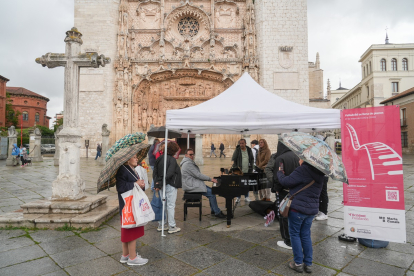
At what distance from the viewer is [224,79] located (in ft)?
68.6

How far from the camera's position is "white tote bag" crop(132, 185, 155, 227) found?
9.16 feet

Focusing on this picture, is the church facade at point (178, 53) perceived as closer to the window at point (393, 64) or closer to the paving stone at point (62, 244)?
the paving stone at point (62, 244)

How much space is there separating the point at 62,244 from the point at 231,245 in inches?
95.9

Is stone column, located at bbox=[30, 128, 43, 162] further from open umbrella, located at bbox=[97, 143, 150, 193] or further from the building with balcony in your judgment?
the building with balcony

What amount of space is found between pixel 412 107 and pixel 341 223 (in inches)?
1225

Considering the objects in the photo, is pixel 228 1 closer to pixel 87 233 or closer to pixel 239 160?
pixel 239 160

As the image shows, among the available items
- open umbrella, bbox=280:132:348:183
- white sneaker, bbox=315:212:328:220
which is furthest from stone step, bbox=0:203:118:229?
white sneaker, bbox=315:212:328:220

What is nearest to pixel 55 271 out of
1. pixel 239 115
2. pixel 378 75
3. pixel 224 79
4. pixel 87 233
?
pixel 87 233

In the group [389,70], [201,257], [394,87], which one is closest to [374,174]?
[201,257]

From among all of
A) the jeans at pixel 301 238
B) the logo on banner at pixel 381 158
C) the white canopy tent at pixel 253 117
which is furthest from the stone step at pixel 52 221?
the logo on banner at pixel 381 158

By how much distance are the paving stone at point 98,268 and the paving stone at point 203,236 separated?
1.18 meters

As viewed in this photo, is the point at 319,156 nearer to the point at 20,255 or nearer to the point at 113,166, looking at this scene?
the point at 113,166

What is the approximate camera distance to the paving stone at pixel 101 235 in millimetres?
3799

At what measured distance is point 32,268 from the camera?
9.45 ft
